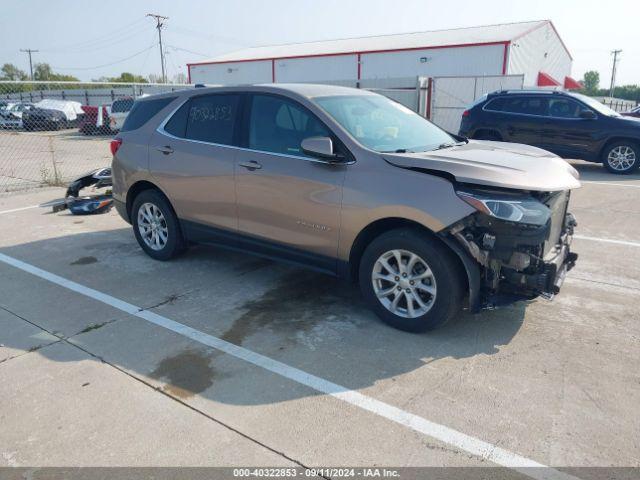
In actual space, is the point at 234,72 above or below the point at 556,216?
above

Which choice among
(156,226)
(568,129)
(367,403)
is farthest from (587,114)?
(367,403)

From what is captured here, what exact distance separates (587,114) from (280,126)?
9.47 m

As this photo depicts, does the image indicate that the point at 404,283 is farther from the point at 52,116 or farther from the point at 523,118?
the point at 52,116

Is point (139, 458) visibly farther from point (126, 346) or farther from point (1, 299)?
point (1, 299)

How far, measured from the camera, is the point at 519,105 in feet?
39.9

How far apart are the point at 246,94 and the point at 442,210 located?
2278 millimetres

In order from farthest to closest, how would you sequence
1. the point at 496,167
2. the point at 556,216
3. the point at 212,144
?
the point at 212,144 < the point at 556,216 < the point at 496,167

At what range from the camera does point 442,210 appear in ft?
11.8

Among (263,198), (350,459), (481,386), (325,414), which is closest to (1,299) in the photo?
(263,198)

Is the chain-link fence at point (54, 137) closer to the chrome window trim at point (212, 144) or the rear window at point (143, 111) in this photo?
the rear window at point (143, 111)

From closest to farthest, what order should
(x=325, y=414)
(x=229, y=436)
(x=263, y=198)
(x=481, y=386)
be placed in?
(x=229, y=436) < (x=325, y=414) < (x=481, y=386) < (x=263, y=198)

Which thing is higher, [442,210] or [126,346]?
[442,210]

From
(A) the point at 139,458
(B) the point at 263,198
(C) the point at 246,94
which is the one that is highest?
(C) the point at 246,94

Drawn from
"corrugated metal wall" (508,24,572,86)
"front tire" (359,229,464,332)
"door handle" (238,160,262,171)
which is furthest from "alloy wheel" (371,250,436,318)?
"corrugated metal wall" (508,24,572,86)
